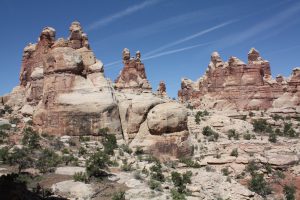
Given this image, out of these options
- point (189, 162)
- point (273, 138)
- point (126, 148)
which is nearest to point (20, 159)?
point (126, 148)

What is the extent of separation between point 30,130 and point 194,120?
20.6 meters

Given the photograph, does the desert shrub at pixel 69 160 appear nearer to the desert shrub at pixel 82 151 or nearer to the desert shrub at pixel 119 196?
the desert shrub at pixel 82 151

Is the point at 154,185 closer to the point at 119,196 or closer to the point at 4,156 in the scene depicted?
the point at 119,196

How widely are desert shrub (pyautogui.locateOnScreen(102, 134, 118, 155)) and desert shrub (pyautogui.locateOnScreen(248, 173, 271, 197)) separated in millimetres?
12076

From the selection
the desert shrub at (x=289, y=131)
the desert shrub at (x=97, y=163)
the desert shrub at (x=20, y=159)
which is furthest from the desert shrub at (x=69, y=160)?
the desert shrub at (x=289, y=131)

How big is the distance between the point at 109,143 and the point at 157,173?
6300 millimetres

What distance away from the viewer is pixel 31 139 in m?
31.6

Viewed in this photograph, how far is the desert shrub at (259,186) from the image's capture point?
33594 millimetres

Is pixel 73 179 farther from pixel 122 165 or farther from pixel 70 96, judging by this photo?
pixel 70 96

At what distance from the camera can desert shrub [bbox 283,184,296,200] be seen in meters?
33.0

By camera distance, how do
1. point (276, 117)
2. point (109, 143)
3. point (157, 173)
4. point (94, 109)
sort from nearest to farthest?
point (157, 173)
point (109, 143)
point (94, 109)
point (276, 117)

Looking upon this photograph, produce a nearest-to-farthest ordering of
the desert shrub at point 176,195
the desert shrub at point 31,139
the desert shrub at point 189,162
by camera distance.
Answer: the desert shrub at point 176,195 → the desert shrub at point 31,139 → the desert shrub at point 189,162

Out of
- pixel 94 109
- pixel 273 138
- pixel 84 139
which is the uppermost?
pixel 94 109

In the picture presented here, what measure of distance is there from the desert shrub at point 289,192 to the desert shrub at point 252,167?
3.33 meters
